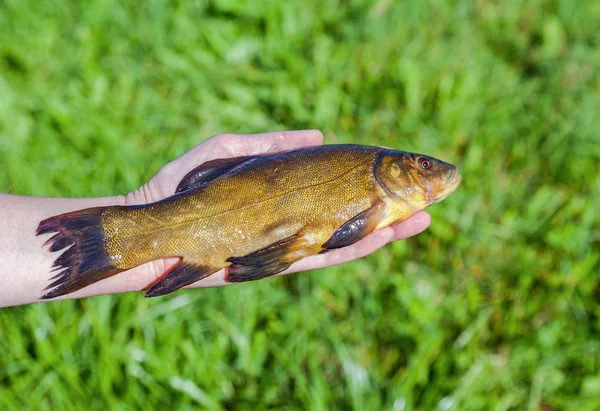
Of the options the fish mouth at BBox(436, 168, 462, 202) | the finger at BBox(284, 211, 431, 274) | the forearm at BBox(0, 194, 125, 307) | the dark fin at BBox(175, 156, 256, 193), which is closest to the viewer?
the forearm at BBox(0, 194, 125, 307)

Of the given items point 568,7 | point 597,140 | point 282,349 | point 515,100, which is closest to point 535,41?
point 568,7

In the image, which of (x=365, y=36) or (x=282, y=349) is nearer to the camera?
(x=282, y=349)

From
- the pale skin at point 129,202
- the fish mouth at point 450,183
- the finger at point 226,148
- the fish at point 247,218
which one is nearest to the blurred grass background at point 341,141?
the pale skin at point 129,202

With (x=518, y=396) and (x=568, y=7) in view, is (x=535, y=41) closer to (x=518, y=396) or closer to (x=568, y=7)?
(x=568, y=7)

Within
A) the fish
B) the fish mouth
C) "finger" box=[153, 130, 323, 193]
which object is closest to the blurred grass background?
"finger" box=[153, 130, 323, 193]

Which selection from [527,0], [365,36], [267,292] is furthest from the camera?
[527,0]

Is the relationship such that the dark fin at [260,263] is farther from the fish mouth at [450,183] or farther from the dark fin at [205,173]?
the fish mouth at [450,183]

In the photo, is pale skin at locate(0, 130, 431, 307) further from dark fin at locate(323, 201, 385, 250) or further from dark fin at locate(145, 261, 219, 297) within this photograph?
dark fin at locate(145, 261, 219, 297)
